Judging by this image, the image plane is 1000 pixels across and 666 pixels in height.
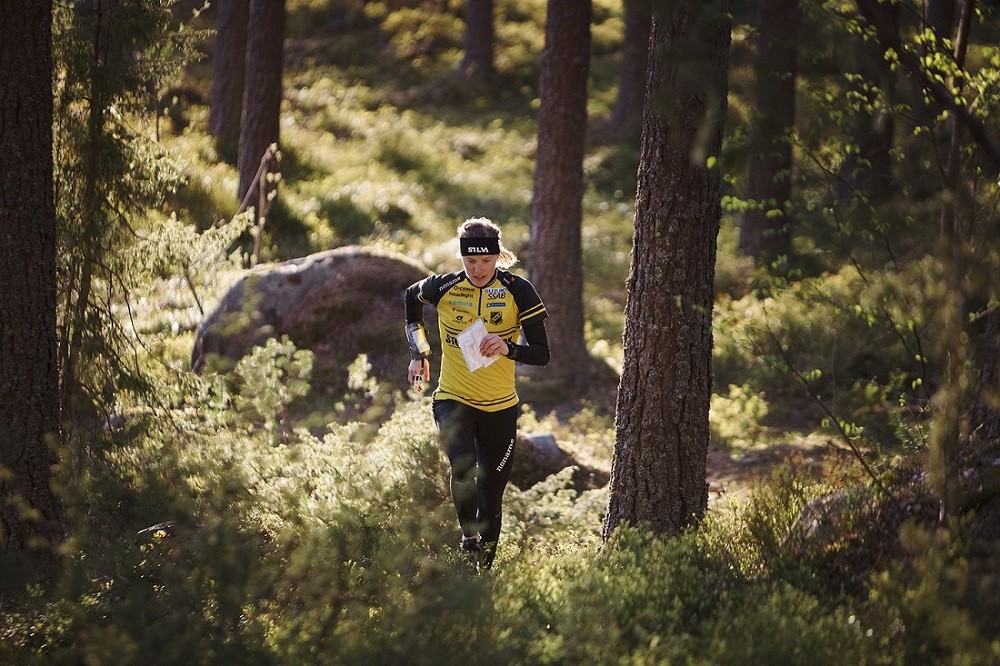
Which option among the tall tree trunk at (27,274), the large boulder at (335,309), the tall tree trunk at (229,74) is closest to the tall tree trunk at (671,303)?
the tall tree trunk at (27,274)

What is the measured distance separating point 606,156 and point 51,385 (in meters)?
19.3

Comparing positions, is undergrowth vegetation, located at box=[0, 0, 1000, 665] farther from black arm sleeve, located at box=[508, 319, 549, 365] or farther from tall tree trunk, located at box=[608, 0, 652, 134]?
tall tree trunk, located at box=[608, 0, 652, 134]

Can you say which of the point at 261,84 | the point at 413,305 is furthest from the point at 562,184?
the point at 261,84

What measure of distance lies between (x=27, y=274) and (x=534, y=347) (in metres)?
3.04

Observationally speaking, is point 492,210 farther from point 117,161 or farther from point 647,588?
point 647,588

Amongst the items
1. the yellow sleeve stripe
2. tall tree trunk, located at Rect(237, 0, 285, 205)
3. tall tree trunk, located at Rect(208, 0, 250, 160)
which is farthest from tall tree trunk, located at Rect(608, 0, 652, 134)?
the yellow sleeve stripe

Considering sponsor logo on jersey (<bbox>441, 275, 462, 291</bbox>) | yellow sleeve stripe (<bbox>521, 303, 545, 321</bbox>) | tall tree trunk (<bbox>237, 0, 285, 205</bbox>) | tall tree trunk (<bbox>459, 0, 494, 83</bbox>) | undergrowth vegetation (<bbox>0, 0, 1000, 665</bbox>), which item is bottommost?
undergrowth vegetation (<bbox>0, 0, 1000, 665</bbox>)

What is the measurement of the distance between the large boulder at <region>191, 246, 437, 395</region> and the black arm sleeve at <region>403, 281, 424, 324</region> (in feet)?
14.7

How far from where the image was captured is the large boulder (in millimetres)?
11273

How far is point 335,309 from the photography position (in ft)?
38.6

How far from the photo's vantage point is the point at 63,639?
4.37 meters

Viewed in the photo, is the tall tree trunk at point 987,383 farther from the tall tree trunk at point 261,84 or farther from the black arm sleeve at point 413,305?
the tall tree trunk at point 261,84

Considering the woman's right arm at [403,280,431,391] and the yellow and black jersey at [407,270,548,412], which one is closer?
the yellow and black jersey at [407,270,548,412]

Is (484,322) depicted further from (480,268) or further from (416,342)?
(416,342)
